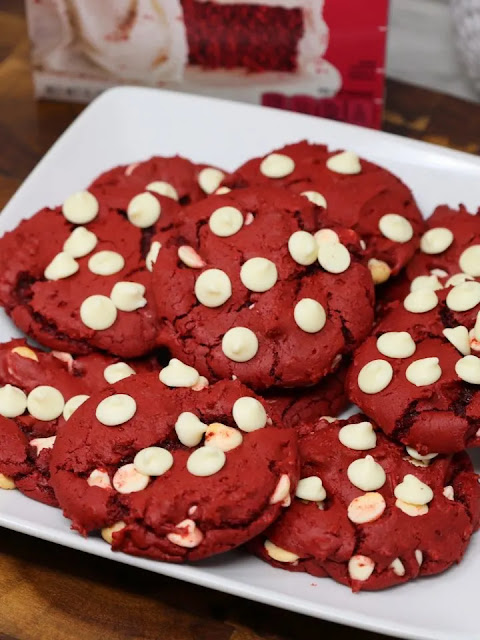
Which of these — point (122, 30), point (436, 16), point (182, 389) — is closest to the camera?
point (182, 389)

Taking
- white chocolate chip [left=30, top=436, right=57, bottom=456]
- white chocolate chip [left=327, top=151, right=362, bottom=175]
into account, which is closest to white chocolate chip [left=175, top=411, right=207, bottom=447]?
white chocolate chip [left=30, top=436, right=57, bottom=456]

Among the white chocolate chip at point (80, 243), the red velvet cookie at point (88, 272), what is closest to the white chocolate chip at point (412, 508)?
the red velvet cookie at point (88, 272)

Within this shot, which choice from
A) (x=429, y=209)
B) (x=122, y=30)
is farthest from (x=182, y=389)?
(x=122, y=30)

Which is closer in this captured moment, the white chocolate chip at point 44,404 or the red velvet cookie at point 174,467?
the red velvet cookie at point 174,467

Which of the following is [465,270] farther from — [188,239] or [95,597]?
[95,597]

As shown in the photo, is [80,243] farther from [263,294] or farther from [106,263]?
[263,294]

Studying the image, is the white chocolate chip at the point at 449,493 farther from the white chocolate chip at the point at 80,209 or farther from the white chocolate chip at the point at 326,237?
the white chocolate chip at the point at 80,209

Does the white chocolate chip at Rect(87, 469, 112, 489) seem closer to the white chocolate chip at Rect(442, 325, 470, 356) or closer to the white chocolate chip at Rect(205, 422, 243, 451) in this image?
→ the white chocolate chip at Rect(205, 422, 243, 451)
